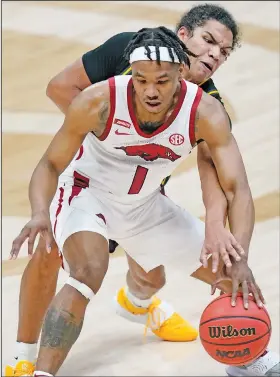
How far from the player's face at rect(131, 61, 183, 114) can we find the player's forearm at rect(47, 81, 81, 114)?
1.09m

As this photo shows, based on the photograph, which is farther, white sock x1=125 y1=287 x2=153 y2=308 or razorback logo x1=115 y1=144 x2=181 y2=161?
white sock x1=125 y1=287 x2=153 y2=308

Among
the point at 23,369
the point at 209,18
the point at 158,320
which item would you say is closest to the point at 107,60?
the point at 209,18

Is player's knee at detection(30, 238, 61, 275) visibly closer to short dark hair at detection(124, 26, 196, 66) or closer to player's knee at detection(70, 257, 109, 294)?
player's knee at detection(70, 257, 109, 294)

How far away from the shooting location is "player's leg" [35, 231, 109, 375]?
5.35m

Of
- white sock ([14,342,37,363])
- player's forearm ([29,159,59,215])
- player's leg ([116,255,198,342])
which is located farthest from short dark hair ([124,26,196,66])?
white sock ([14,342,37,363])

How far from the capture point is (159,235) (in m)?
6.10

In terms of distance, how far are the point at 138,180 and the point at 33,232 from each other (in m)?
0.91

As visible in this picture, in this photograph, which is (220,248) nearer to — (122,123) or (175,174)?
(122,123)

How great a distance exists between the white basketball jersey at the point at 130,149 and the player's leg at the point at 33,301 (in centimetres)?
56

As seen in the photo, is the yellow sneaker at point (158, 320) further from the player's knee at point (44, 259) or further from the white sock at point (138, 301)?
the player's knee at point (44, 259)

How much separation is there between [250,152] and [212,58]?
3.82 m

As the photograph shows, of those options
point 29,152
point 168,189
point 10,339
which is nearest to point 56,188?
point 10,339

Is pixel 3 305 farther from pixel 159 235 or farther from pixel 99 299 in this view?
pixel 159 235

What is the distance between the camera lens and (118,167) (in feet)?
19.3
